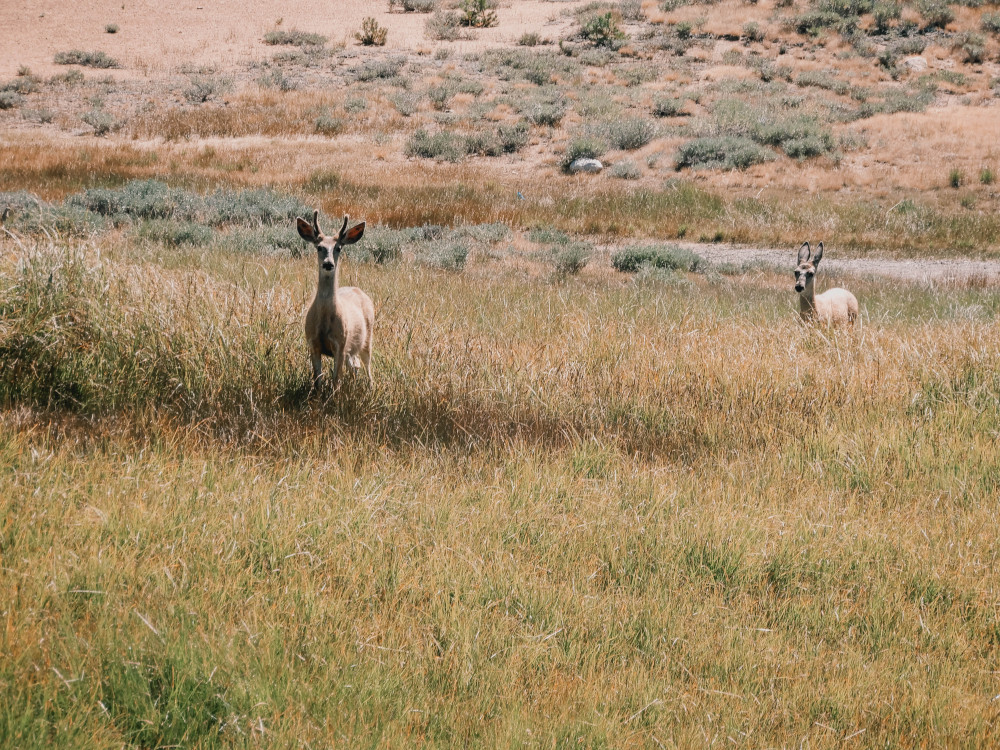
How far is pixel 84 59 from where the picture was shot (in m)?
50.8

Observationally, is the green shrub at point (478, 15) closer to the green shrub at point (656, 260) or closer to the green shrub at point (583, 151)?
the green shrub at point (583, 151)

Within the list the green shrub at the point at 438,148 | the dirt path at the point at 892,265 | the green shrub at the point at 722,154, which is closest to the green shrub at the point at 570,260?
the dirt path at the point at 892,265

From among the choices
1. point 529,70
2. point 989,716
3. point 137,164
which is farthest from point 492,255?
point 529,70

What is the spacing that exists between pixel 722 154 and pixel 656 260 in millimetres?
14576

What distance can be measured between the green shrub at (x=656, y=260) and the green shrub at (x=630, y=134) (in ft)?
50.5

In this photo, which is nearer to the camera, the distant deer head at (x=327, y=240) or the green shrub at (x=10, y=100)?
the distant deer head at (x=327, y=240)

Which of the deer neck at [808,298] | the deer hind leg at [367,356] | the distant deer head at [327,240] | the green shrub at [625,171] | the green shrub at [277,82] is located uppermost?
the green shrub at [277,82]

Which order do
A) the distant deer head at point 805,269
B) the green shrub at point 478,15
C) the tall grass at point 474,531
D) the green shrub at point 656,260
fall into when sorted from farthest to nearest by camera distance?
the green shrub at point 478,15 → the green shrub at point 656,260 → the distant deer head at point 805,269 → the tall grass at point 474,531

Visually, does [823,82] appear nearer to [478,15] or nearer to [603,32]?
[603,32]

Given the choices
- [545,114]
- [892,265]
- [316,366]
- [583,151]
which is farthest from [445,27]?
[316,366]

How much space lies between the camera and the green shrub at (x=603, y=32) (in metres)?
51.9

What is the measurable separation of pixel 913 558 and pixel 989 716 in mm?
1187

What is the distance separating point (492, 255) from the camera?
53.9 ft

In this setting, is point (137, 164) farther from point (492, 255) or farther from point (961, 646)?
point (961, 646)
